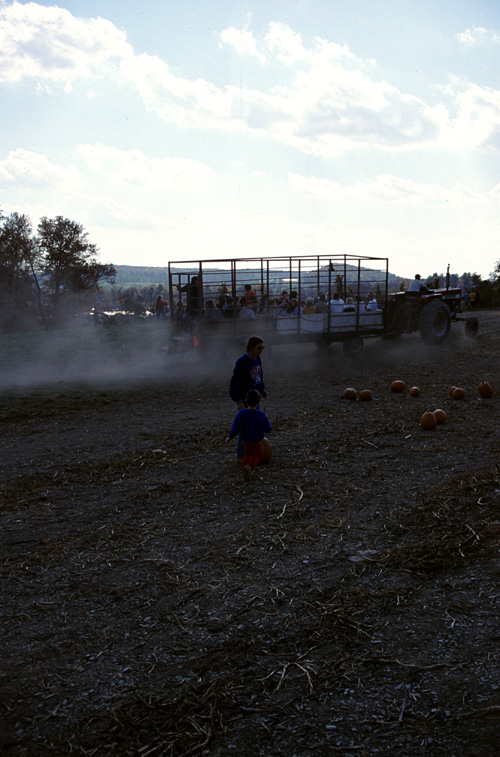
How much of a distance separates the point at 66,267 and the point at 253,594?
111 feet

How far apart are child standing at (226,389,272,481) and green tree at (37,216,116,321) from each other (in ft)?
99.3

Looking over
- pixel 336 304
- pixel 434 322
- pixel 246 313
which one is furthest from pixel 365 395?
pixel 434 322

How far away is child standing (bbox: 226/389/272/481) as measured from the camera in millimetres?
7016

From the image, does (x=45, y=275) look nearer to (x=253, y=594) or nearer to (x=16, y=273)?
(x=16, y=273)

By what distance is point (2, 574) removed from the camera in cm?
469

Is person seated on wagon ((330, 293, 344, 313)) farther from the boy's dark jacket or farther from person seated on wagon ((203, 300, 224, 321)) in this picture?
the boy's dark jacket

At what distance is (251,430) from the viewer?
7.01 m

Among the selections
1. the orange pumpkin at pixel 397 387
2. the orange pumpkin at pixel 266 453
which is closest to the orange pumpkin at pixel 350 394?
the orange pumpkin at pixel 397 387

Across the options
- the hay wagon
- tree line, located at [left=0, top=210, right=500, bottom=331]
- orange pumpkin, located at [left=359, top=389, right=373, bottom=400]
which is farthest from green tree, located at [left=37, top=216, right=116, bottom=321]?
orange pumpkin, located at [left=359, top=389, right=373, bottom=400]

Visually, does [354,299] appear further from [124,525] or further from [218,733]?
[218,733]

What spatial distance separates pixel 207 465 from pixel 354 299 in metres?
11.4

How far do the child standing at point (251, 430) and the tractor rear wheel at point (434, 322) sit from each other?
12.8m

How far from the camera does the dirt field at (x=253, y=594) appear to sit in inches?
118

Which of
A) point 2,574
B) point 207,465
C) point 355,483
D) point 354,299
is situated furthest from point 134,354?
point 2,574
